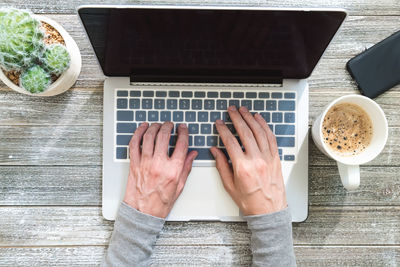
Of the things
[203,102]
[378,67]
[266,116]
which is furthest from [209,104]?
[378,67]

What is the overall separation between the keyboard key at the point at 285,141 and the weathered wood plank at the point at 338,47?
0.40 ft

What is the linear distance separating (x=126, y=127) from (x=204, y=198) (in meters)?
0.20

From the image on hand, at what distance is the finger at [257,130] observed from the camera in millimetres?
667

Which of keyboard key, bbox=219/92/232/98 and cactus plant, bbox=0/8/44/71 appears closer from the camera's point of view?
cactus plant, bbox=0/8/44/71

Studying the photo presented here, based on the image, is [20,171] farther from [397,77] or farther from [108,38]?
[397,77]

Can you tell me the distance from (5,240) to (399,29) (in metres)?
0.90

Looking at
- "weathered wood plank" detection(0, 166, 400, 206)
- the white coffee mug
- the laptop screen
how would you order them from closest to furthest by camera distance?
the laptop screen → the white coffee mug → "weathered wood plank" detection(0, 166, 400, 206)

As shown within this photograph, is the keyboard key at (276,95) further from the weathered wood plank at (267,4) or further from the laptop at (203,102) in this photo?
the weathered wood plank at (267,4)

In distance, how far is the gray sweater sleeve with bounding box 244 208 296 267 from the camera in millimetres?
659

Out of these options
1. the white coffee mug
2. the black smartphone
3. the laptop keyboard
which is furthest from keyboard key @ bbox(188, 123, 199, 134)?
the black smartphone

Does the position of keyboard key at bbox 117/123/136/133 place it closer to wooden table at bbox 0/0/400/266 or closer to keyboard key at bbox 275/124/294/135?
wooden table at bbox 0/0/400/266

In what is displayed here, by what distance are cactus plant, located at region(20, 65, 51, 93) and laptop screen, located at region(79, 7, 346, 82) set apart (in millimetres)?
97

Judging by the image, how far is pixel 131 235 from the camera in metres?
0.66

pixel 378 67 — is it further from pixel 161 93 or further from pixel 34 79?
pixel 34 79
